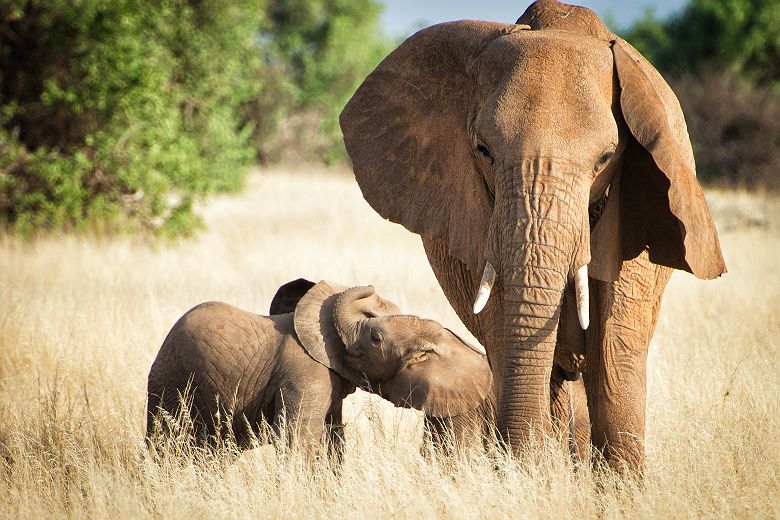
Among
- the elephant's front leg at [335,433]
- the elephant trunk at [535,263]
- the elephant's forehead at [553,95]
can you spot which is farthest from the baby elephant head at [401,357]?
the elephant's forehead at [553,95]

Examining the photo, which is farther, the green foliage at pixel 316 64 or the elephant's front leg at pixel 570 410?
the green foliage at pixel 316 64

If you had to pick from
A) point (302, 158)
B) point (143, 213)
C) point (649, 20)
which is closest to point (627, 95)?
point (143, 213)

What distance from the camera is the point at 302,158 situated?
31656 millimetres

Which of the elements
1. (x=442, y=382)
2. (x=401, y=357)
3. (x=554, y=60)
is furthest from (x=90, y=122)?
(x=554, y=60)

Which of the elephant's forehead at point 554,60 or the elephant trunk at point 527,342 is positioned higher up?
the elephant's forehead at point 554,60

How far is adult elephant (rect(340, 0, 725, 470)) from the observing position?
4094 millimetres

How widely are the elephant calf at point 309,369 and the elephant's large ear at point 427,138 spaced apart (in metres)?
0.63

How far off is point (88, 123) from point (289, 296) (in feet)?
27.1

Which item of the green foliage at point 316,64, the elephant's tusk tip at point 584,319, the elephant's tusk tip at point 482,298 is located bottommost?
the elephant's tusk tip at point 584,319

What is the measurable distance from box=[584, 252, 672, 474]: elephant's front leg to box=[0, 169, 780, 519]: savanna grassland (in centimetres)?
16

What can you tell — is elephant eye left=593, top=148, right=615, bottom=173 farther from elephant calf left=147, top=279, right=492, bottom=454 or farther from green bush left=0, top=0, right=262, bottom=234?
green bush left=0, top=0, right=262, bottom=234

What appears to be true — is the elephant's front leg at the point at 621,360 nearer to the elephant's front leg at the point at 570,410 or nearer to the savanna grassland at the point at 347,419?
the savanna grassland at the point at 347,419

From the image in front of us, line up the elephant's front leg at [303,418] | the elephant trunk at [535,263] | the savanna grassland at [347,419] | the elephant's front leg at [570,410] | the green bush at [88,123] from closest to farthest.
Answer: the elephant trunk at [535,263]
the savanna grassland at [347,419]
the elephant's front leg at [303,418]
the elephant's front leg at [570,410]
the green bush at [88,123]

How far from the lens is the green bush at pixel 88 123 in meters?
12.8
